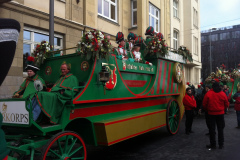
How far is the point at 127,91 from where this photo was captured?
5328 millimetres

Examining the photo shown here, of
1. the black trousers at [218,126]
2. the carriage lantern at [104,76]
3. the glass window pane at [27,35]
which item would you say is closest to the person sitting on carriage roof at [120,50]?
the carriage lantern at [104,76]

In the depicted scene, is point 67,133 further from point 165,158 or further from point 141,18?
point 141,18

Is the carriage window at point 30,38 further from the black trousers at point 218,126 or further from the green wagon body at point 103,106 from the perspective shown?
the black trousers at point 218,126

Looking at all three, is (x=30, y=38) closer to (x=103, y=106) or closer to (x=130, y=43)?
(x=130, y=43)

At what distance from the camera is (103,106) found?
473cm

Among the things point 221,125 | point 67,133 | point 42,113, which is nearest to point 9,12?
point 42,113

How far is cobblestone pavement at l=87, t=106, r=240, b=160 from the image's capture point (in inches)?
200

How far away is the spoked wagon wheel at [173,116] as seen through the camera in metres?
6.96

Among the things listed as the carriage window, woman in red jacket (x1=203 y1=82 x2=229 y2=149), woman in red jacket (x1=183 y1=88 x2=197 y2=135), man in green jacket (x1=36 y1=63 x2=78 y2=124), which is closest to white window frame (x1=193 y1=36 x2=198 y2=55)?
woman in red jacket (x1=183 y1=88 x2=197 y2=135)

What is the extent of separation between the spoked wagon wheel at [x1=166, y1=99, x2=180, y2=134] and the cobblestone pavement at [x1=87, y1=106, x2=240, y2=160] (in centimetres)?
22

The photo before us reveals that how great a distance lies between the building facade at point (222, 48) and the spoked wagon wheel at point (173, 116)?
159 feet

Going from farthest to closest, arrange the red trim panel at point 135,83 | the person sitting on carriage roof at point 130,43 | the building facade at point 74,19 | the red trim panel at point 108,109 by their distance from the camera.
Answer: the building facade at point 74,19 < the person sitting on carriage roof at point 130,43 < the red trim panel at point 135,83 < the red trim panel at point 108,109

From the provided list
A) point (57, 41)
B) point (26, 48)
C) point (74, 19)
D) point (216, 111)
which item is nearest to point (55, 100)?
point (216, 111)

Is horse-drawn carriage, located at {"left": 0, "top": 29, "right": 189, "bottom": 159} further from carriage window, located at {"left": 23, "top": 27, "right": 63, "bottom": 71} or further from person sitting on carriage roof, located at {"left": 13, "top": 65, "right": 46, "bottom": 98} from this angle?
carriage window, located at {"left": 23, "top": 27, "right": 63, "bottom": 71}
